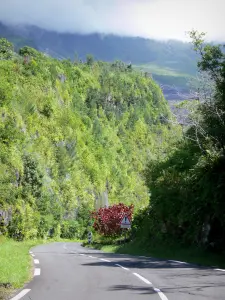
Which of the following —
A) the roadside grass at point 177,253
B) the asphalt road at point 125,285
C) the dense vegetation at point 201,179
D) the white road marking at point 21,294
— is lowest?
the roadside grass at point 177,253

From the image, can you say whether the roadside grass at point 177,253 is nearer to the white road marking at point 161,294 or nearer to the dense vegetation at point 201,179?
the dense vegetation at point 201,179

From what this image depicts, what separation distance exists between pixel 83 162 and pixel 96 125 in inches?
849

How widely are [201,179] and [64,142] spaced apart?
72920mm

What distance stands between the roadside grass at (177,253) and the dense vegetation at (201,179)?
0.56 metres

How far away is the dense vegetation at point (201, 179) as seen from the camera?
65.9 ft

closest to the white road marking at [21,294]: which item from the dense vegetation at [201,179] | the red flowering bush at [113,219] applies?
the dense vegetation at [201,179]

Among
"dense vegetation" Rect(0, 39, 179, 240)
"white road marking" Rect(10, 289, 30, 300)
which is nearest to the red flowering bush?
"dense vegetation" Rect(0, 39, 179, 240)

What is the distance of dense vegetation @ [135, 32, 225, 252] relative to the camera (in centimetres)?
2008

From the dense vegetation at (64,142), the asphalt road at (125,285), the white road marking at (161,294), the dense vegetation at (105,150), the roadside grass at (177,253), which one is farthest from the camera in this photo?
the dense vegetation at (64,142)

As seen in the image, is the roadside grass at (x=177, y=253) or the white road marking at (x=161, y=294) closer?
the white road marking at (x=161, y=294)

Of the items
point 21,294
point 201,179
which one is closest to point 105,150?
point 201,179

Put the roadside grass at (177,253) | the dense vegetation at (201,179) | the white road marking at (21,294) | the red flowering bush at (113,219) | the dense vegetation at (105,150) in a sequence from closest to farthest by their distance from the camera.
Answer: the white road marking at (21,294) → the roadside grass at (177,253) → the dense vegetation at (201,179) → the dense vegetation at (105,150) → the red flowering bush at (113,219)

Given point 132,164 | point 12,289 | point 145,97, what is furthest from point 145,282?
point 145,97

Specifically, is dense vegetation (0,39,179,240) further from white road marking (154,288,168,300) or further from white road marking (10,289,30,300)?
white road marking (10,289,30,300)
